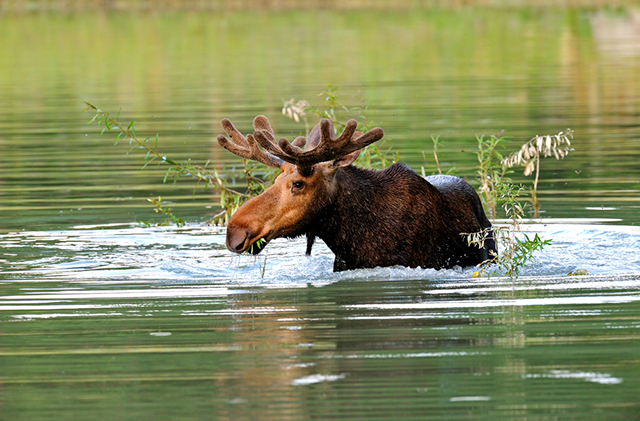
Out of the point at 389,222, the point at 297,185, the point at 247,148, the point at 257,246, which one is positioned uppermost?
the point at 247,148

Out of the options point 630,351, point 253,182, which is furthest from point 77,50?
point 630,351

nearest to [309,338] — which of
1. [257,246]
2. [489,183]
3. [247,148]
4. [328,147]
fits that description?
[257,246]

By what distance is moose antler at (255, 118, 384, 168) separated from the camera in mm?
8656

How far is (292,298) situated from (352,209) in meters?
0.95

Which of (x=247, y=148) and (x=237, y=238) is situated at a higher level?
(x=247, y=148)

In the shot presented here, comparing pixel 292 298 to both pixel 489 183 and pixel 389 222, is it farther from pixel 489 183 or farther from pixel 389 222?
pixel 489 183

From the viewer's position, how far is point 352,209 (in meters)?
9.26

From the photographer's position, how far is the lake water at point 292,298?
6082mm

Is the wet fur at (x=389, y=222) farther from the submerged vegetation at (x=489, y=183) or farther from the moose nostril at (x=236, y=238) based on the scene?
the moose nostril at (x=236, y=238)

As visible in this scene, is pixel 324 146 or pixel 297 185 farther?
pixel 297 185

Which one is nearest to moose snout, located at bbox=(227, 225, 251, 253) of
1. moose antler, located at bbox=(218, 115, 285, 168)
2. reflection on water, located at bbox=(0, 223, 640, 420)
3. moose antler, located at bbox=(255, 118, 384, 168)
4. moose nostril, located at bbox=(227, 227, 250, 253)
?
moose nostril, located at bbox=(227, 227, 250, 253)

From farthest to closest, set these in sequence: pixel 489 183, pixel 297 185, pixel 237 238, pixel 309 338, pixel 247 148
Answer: pixel 489 183 → pixel 247 148 → pixel 297 185 → pixel 237 238 → pixel 309 338

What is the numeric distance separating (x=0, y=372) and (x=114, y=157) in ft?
39.9

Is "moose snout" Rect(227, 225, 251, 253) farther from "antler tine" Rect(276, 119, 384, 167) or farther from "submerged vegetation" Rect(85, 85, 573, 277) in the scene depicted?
"submerged vegetation" Rect(85, 85, 573, 277)
